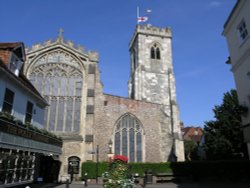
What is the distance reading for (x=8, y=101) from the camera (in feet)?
45.1

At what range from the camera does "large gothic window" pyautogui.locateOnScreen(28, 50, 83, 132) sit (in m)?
28.0

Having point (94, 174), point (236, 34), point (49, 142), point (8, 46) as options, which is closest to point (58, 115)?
point (94, 174)

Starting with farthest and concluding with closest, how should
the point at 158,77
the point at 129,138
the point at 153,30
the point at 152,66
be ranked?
the point at 153,30 → the point at 152,66 → the point at 158,77 → the point at 129,138

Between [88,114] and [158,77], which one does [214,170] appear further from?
[158,77]

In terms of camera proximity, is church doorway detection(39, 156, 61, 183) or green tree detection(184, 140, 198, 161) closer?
church doorway detection(39, 156, 61, 183)

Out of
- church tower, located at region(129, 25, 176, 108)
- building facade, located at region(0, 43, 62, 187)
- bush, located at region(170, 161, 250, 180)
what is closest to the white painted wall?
building facade, located at region(0, 43, 62, 187)

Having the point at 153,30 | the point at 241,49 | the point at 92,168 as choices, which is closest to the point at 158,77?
the point at 153,30

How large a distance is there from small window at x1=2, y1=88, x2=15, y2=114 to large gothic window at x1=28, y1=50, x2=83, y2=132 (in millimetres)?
13943

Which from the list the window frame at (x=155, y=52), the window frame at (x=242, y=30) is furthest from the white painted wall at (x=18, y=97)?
the window frame at (x=155, y=52)

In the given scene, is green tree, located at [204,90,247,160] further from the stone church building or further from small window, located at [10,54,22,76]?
small window, located at [10,54,22,76]

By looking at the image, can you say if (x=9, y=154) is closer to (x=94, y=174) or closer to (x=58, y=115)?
(x=94, y=174)

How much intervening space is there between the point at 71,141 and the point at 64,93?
6000mm

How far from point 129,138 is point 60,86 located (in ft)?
34.4

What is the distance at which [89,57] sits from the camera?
103ft
